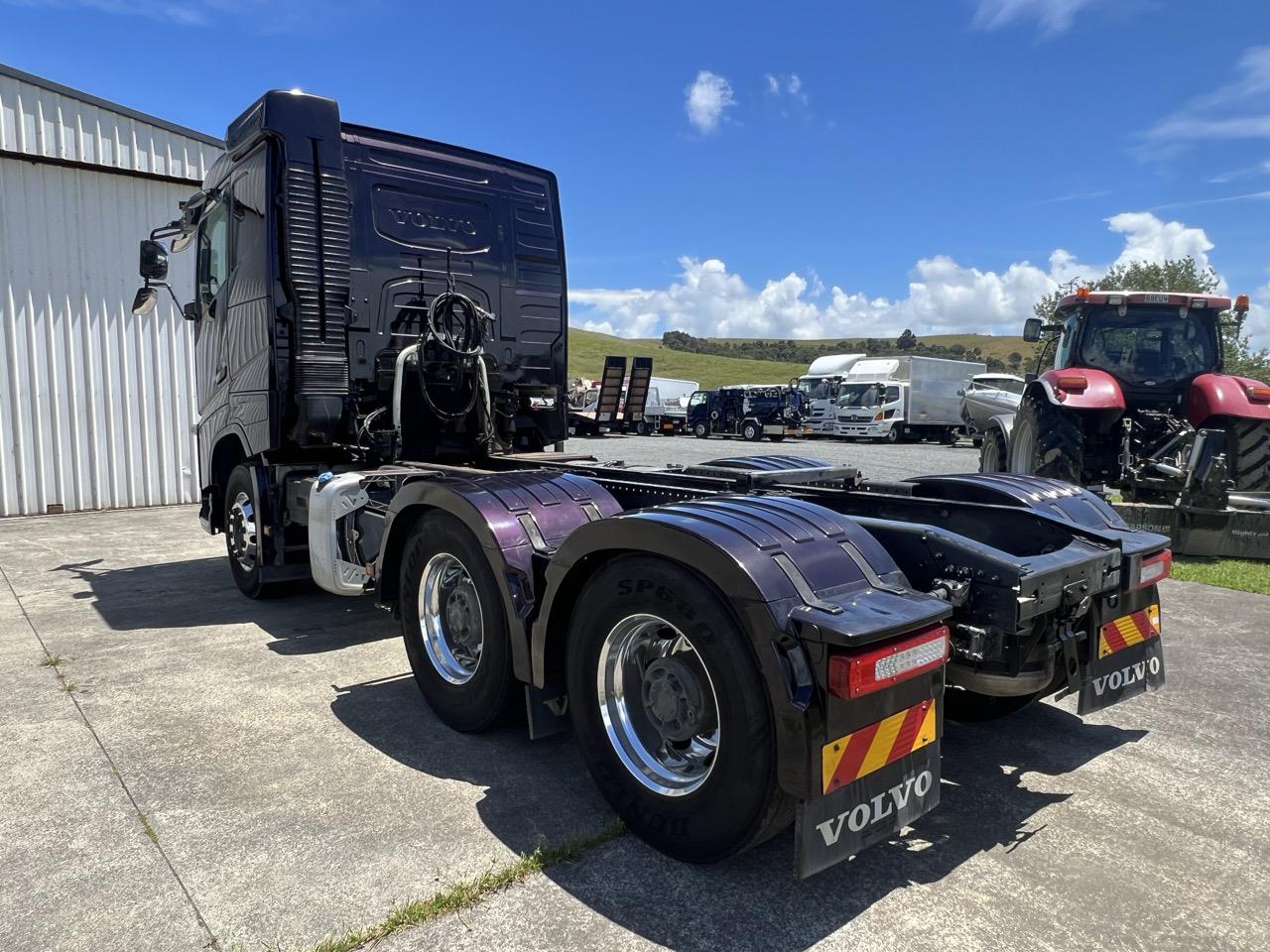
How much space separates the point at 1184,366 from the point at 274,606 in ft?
30.2

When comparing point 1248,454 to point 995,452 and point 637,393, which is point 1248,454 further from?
point 637,393

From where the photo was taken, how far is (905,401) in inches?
1144

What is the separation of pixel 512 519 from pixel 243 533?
12.5 feet

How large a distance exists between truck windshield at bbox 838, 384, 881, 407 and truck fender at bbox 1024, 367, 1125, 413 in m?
21.0

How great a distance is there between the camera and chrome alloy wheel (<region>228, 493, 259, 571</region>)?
640 centimetres

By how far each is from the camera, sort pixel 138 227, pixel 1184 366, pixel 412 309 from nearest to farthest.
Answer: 1. pixel 412 309
2. pixel 1184 366
3. pixel 138 227

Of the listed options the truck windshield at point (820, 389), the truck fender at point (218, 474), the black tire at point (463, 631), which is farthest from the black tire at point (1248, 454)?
the truck windshield at point (820, 389)

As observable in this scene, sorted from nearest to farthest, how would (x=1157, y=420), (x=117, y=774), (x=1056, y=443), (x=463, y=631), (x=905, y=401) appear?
1. (x=117, y=774)
2. (x=463, y=631)
3. (x=1056, y=443)
4. (x=1157, y=420)
5. (x=905, y=401)

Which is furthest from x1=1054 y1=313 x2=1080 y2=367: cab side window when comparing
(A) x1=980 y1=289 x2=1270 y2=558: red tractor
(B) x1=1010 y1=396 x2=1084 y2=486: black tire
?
(B) x1=1010 y1=396 x2=1084 y2=486: black tire

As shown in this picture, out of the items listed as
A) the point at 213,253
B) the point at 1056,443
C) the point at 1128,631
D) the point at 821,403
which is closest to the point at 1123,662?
the point at 1128,631

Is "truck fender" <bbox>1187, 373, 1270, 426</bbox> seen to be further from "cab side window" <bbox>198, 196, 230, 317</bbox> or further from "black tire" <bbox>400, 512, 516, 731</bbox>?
"cab side window" <bbox>198, 196, 230, 317</bbox>

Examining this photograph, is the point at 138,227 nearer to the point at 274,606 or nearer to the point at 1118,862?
the point at 274,606

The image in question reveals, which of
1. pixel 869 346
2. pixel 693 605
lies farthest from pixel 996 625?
pixel 869 346

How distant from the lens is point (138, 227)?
11.5 m
